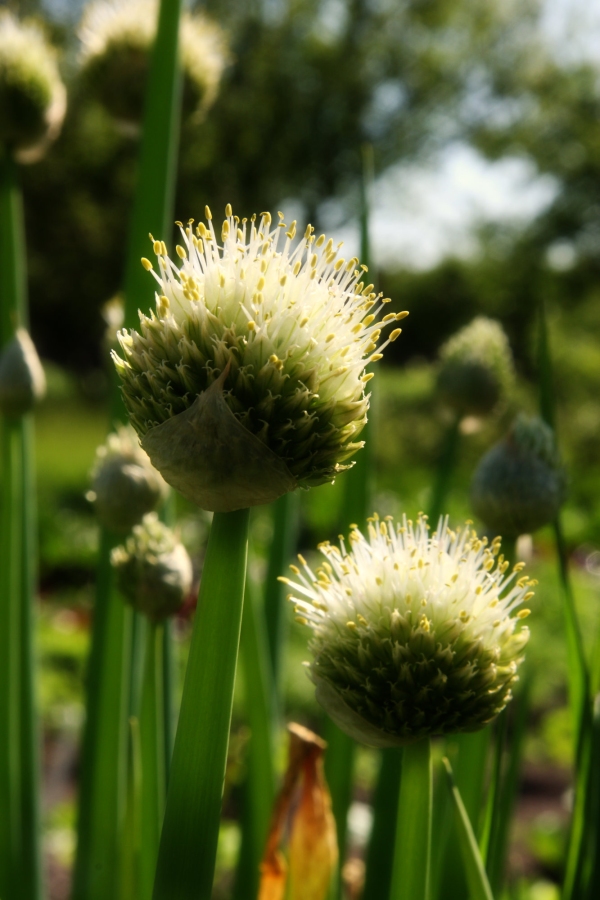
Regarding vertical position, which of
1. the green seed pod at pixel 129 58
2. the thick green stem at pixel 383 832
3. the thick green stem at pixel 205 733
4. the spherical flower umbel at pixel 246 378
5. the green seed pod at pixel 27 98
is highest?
the green seed pod at pixel 129 58

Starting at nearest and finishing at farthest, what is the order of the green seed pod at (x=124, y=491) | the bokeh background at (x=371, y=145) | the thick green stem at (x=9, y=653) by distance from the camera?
the green seed pod at (x=124, y=491)
the thick green stem at (x=9, y=653)
the bokeh background at (x=371, y=145)

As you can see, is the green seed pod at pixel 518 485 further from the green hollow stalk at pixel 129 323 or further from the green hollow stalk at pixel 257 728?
the green hollow stalk at pixel 129 323

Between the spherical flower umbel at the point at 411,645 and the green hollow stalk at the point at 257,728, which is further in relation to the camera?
the green hollow stalk at the point at 257,728

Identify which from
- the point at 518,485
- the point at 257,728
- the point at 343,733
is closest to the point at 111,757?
the point at 257,728

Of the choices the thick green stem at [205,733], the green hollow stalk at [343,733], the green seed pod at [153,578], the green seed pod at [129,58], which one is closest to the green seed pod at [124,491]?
the green seed pod at [153,578]

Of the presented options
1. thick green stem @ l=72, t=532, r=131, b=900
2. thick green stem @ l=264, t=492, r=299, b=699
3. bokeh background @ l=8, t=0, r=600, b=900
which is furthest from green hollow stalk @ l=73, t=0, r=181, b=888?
bokeh background @ l=8, t=0, r=600, b=900

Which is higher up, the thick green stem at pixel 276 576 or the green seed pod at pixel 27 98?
the green seed pod at pixel 27 98

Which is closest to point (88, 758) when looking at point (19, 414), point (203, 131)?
point (19, 414)

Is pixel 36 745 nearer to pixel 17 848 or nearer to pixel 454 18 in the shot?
pixel 17 848
